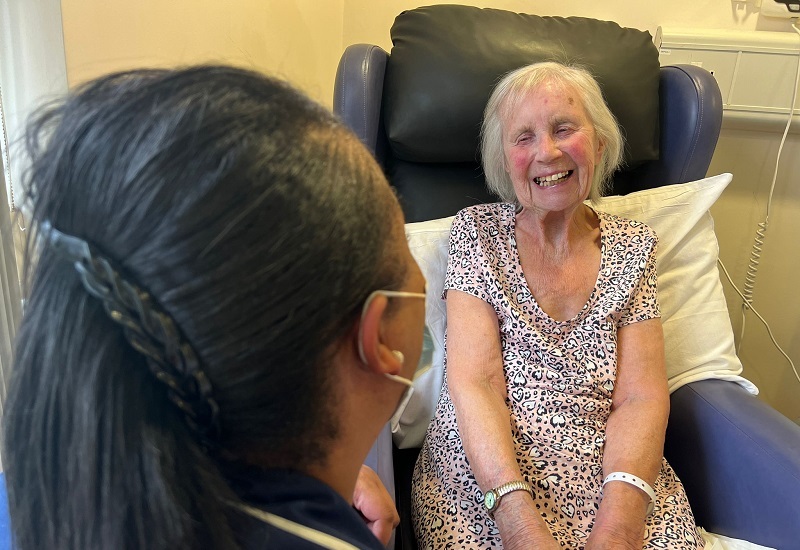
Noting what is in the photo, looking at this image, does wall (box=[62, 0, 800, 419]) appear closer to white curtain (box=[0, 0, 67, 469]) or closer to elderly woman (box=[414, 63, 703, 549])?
white curtain (box=[0, 0, 67, 469])

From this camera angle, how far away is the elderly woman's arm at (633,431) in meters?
1.03

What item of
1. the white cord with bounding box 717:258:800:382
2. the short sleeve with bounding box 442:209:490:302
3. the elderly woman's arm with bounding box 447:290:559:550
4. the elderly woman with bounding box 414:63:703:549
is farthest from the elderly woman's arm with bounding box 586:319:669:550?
the white cord with bounding box 717:258:800:382

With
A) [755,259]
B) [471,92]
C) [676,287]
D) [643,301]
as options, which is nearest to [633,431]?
[643,301]

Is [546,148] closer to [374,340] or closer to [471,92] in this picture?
[471,92]

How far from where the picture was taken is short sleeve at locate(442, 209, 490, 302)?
1234mm

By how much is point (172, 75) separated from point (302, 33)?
55.1 inches

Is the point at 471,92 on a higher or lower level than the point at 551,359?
higher

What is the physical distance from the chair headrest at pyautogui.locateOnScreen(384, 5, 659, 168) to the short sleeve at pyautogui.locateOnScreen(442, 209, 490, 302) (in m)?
0.21

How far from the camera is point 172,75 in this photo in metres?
0.47

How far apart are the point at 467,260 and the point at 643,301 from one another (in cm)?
35

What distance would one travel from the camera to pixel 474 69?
4.49 feet

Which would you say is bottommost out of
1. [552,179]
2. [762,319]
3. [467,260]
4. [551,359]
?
[762,319]

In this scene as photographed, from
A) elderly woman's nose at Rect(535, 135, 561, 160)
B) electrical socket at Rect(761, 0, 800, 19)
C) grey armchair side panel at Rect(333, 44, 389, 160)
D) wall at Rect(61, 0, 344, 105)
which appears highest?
electrical socket at Rect(761, 0, 800, 19)

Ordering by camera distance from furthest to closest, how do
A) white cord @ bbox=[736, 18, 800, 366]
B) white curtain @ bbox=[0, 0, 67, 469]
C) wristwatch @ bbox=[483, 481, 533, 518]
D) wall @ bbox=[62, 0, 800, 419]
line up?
white cord @ bbox=[736, 18, 800, 366] < wall @ bbox=[62, 0, 800, 419] < wristwatch @ bbox=[483, 481, 533, 518] < white curtain @ bbox=[0, 0, 67, 469]
